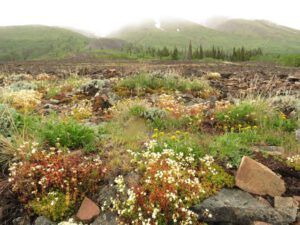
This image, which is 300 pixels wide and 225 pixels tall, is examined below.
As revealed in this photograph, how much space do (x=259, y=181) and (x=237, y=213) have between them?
0.65m

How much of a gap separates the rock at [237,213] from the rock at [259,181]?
316 mm

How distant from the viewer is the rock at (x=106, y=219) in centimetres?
398

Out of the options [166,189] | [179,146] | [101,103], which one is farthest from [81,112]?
[166,189]

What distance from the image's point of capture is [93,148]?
5.30 meters

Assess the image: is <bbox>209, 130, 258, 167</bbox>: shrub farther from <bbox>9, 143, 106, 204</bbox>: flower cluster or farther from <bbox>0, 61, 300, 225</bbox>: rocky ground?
<bbox>9, 143, 106, 204</bbox>: flower cluster

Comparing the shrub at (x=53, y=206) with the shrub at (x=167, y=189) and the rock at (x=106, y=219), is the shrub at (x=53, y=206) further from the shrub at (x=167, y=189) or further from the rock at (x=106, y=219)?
the shrub at (x=167, y=189)

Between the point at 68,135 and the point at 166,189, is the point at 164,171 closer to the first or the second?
the point at 166,189

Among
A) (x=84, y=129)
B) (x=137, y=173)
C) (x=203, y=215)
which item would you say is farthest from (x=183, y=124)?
(x=203, y=215)

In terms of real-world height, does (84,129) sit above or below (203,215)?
above

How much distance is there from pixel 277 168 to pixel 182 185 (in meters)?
1.54

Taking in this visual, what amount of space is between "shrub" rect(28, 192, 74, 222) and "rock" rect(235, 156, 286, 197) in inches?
85.2

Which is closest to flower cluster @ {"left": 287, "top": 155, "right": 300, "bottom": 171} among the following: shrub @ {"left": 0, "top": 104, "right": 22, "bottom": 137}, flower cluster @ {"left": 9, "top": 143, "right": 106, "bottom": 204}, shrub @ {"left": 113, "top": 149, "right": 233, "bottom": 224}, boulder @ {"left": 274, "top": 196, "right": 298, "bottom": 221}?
boulder @ {"left": 274, "top": 196, "right": 298, "bottom": 221}

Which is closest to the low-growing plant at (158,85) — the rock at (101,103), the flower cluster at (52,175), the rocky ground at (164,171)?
the rock at (101,103)

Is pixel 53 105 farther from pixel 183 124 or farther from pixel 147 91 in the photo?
pixel 183 124
